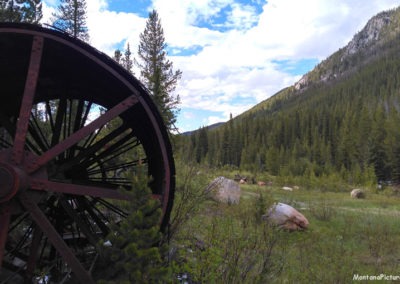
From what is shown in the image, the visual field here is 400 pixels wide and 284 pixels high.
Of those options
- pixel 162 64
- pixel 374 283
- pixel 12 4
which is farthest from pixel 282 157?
pixel 374 283

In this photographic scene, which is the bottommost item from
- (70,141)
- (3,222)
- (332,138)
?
(3,222)

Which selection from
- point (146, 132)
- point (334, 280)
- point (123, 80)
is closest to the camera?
point (123, 80)

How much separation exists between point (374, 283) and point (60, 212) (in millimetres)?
7261

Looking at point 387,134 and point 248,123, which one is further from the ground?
point 248,123

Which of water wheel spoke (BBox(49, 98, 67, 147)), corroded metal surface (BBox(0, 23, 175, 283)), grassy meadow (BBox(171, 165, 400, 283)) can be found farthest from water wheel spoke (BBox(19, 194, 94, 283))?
water wheel spoke (BBox(49, 98, 67, 147))

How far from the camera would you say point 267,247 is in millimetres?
6379

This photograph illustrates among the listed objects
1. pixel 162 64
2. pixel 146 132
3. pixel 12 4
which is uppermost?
pixel 12 4

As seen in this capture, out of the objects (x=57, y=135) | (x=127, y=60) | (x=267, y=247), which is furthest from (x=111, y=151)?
(x=127, y=60)

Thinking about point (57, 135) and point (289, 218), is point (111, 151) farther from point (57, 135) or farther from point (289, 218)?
point (289, 218)

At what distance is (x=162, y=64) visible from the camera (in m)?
26.0

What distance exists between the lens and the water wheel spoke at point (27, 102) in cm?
434

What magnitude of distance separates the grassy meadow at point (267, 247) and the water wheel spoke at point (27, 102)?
2651 millimetres

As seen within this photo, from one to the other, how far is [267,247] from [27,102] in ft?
15.3

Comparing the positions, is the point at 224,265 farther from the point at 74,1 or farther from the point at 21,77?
the point at 74,1
